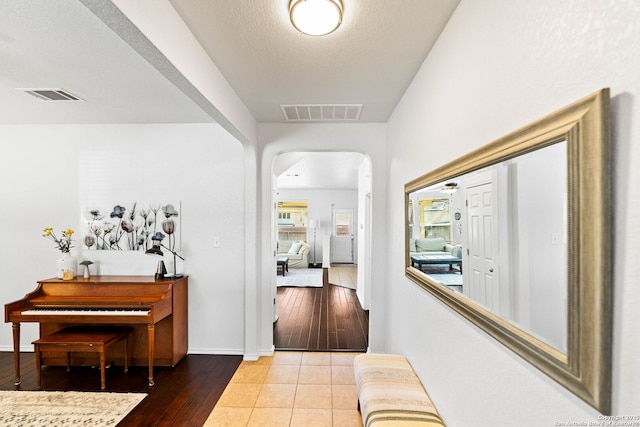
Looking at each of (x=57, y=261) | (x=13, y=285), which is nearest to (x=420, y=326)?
(x=57, y=261)

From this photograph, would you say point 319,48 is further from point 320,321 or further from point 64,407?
point 320,321

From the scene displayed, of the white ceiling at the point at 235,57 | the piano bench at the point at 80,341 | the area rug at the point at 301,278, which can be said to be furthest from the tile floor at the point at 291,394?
the area rug at the point at 301,278

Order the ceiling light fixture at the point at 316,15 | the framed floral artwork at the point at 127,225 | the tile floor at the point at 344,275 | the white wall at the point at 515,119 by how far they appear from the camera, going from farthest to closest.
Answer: the tile floor at the point at 344,275 → the framed floral artwork at the point at 127,225 → the ceiling light fixture at the point at 316,15 → the white wall at the point at 515,119

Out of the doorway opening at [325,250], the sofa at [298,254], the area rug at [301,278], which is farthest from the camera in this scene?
the sofa at [298,254]

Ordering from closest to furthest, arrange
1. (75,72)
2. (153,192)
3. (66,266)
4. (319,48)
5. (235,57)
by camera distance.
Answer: (319,48) → (235,57) → (75,72) → (66,266) → (153,192)

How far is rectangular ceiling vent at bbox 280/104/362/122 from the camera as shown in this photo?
9.27 ft

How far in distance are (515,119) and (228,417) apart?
262 cm

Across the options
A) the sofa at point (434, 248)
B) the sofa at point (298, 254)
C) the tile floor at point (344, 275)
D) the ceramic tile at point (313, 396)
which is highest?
the sofa at point (434, 248)

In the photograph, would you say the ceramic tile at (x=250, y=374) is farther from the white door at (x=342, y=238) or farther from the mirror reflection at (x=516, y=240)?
the white door at (x=342, y=238)

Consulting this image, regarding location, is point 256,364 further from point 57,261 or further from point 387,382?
point 57,261

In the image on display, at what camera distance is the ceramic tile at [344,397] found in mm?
2436

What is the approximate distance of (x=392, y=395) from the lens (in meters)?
1.74

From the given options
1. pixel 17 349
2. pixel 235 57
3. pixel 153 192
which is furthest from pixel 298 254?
pixel 235 57

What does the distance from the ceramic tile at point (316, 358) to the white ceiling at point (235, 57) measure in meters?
2.56
